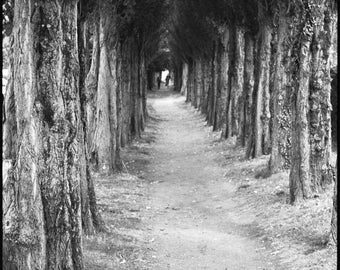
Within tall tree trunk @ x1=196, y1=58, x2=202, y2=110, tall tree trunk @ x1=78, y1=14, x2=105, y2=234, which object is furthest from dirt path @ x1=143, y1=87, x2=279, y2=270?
tall tree trunk @ x1=196, y1=58, x2=202, y2=110

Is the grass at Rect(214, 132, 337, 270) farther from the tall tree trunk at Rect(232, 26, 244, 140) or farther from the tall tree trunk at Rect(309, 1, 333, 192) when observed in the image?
the tall tree trunk at Rect(232, 26, 244, 140)

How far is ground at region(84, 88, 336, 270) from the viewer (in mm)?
8688

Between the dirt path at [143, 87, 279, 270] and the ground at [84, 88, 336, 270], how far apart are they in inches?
0.6

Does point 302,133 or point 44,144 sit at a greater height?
point 44,144

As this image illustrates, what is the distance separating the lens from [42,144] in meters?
6.54

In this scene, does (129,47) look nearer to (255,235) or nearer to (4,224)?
(255,235)

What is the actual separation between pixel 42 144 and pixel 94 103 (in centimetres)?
948

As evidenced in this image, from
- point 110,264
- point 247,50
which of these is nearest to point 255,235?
point 110,264

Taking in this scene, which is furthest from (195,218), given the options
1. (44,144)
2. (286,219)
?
(44,144)

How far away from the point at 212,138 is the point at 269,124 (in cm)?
890

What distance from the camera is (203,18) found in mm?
27609

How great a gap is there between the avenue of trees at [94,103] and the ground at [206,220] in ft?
2.14

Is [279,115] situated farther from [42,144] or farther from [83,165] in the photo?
[42,144]

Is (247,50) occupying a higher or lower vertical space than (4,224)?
higher
